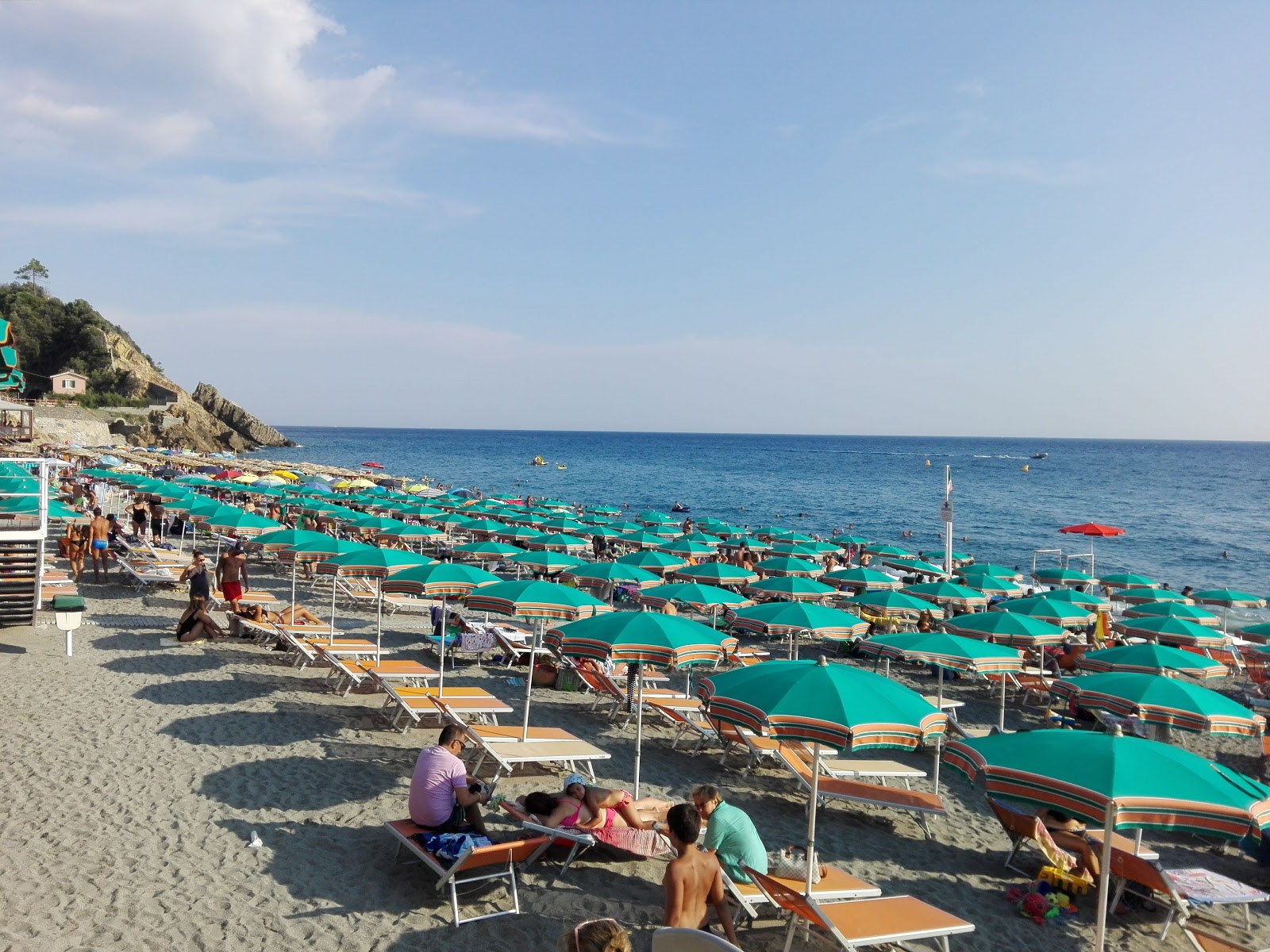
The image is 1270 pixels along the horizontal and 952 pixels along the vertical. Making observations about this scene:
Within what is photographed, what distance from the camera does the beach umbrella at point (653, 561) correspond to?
14875 millimetres

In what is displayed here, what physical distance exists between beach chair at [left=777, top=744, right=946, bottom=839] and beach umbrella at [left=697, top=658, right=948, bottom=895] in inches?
59.3

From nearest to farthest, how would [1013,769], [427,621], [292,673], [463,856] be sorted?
[1013,769], [463,856], [292,673], [427,621]

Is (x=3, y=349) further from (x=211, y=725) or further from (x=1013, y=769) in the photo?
(x=1013, y=769)

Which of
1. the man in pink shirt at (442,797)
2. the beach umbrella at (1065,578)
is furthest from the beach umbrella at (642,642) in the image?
the beach umbrella at (1065,578)

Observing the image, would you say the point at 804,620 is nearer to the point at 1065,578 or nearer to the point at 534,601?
the point at 534,601

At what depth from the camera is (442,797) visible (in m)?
5.57

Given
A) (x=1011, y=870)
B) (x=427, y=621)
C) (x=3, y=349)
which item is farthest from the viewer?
(x=427, y=621)

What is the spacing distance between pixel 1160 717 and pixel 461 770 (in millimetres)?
5585

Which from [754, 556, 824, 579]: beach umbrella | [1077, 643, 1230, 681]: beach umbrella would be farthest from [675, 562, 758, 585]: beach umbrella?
[1077, 643, 1230, 681]: beach umbrella

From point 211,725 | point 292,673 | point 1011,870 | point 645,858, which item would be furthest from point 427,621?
point 1011,870

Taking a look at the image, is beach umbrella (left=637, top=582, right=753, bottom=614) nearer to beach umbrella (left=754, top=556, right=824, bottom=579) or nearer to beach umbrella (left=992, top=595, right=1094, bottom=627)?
beach umbrella (left=992, top=595, right=1094, bottom=627)

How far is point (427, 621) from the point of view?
51.2 ft

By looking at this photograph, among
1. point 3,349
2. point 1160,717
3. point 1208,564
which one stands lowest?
point 1208,564

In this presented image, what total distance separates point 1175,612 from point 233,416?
112348 millimetres
